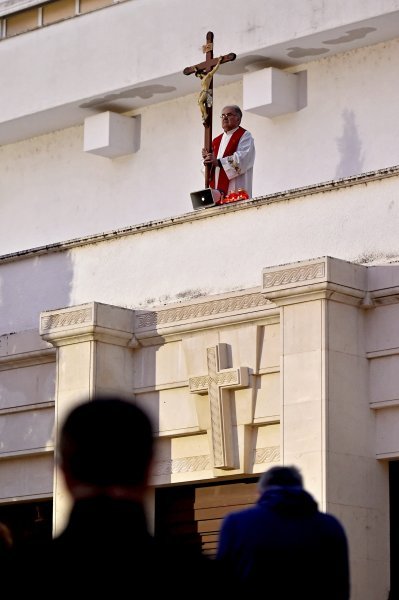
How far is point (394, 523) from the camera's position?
568 inches

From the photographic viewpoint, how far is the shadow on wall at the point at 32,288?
1766 centimetres

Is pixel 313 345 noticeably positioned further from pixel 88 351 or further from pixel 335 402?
pixel 88 351

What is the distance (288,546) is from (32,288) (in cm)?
1227

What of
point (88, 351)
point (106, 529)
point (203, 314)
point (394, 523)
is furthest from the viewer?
point (88, 351)

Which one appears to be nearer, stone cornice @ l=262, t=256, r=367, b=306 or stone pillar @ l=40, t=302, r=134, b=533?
stone cornice @ l=262, t=256, r=367, b=306

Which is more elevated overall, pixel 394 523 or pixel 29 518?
pixel 29 518

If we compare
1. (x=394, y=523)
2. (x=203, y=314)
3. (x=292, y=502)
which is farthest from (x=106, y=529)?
(x=203, y=314)

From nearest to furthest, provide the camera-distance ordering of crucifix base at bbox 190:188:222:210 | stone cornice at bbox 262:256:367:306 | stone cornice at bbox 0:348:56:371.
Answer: stone cornice at bbox 262:256:367:306, crucifix base at bbox 190:188:222:210, stone cornice at bbox 0:348:56:371

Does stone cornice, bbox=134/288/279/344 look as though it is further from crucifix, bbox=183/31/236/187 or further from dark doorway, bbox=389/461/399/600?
crucifix, bbox=183/31/236/187

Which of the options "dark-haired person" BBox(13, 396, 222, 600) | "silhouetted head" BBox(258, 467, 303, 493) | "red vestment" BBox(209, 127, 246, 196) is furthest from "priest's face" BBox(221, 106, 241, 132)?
"dark-haired person" BBox(13, 396, 222, 600)

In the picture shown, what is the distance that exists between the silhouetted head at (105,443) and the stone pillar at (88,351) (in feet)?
37.6

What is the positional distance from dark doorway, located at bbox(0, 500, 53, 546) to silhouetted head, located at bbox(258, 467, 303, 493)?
11112mm

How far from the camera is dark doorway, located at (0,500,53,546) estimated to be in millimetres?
17375

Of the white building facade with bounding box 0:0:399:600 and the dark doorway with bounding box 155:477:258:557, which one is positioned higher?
the white building facade with bounding box 0:0:399:600
